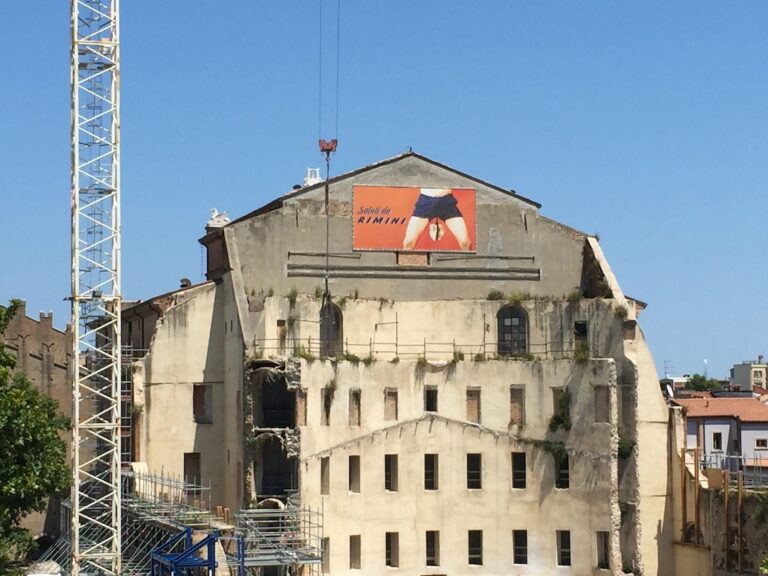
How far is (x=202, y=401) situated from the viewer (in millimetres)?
73688

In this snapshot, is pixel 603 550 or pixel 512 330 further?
pixel 512 330

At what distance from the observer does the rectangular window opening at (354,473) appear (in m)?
69.1

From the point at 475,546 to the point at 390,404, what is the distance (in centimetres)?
798

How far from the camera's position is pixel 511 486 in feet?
232

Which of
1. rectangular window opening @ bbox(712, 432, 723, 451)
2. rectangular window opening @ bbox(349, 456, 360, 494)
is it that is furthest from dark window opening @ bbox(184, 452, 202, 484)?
rectangular window opening @ bbox(712, 432, 723, 451)

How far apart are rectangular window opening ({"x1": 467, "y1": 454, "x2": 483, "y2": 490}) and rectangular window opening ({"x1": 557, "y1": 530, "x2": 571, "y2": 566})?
457cm

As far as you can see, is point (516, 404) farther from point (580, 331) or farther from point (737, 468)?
point (737, 468)

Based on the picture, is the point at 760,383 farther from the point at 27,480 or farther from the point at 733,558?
the point at 27,480

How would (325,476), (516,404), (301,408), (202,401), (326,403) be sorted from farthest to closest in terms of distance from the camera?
(202,401), (516,404), (326,403), (325,476), (301,408)

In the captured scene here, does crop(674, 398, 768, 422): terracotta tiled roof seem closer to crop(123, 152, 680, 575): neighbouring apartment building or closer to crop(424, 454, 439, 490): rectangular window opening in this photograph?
crop(123, 152, 680, 575): neighbouring apartment building

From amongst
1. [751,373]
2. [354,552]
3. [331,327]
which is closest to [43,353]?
[331,327]

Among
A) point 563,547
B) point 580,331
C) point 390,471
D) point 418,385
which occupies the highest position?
point 580,331

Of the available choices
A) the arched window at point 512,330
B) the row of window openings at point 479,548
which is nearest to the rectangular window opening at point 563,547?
the row of window openings at point 479,548

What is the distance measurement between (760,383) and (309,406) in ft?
375
